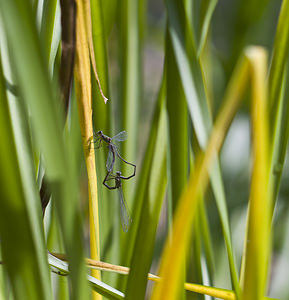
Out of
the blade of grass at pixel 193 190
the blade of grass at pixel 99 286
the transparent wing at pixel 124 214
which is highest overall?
the blade of grass at pixel 193 190

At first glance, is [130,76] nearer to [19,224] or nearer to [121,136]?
[121,136]

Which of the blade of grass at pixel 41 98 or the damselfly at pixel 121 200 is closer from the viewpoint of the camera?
the blade of grass at pixel 41 98

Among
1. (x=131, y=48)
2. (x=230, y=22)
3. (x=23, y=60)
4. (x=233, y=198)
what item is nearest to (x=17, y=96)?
(x=23, y=60)

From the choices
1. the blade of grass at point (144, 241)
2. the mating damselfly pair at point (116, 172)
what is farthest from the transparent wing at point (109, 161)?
the blade of grass at point (144, 241)

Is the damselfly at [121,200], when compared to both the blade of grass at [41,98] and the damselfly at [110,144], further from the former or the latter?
the blade of grass at [41,98]

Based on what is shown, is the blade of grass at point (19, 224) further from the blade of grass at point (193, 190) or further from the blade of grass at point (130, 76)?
the blade of grass at point (130, 76)

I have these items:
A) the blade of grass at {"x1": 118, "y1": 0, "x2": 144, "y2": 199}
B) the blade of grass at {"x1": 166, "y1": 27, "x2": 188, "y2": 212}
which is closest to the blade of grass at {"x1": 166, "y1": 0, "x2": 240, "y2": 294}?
the blade of grass at {"x1": 166, "y1": 27, "x2": 188, "y2": 212}

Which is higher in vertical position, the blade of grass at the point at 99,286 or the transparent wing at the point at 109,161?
the transparent wing at the point at 109,161

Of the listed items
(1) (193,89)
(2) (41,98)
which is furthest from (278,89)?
(2) (41,98)
